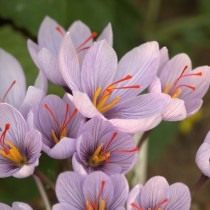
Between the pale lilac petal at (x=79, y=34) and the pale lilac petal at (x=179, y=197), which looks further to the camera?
the pale lilac petal at (x=79, y=34)

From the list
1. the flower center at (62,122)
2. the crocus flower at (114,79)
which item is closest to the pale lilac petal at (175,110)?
the crocus flower at (114,79)

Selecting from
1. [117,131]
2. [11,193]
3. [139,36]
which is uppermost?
[117,131]

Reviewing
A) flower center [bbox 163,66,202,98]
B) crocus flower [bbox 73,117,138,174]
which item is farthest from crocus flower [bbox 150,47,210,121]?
crocus flower [bbox 73,117,138,174]

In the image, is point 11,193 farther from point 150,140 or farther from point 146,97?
point 146,97

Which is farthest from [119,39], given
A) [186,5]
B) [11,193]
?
[186,5]

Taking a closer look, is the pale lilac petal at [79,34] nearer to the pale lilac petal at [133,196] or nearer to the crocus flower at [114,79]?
the crocus flower at [114,79]
